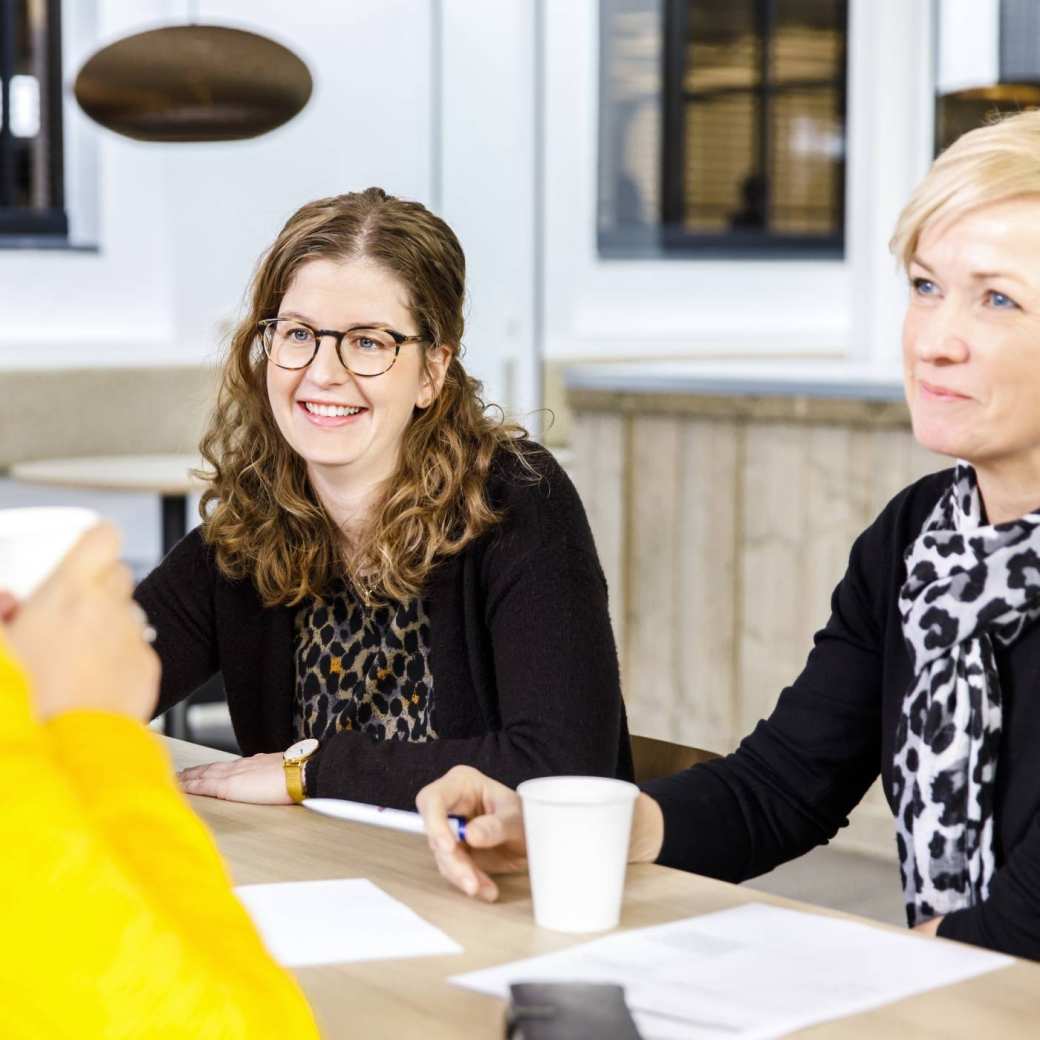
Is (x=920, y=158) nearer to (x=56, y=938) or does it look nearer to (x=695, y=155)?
(x=695, y=155)

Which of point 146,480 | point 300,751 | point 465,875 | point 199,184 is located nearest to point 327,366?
point 300,751

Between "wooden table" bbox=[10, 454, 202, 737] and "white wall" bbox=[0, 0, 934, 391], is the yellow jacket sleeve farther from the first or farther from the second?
"white wall" bbox=[0, 0, 934, 391]

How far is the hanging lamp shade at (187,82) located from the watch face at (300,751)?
957mm

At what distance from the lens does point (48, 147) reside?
5461 millimetres

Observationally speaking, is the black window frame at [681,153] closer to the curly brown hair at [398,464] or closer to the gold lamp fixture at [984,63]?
the gold lamp fixture at [984,63]

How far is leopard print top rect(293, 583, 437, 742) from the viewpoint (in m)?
1.96

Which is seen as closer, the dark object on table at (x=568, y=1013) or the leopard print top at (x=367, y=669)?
the dark object on table at (x=568, y=1013)

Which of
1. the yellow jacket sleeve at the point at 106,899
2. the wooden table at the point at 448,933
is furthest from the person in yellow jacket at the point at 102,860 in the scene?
the wooden table at the point at 448,933

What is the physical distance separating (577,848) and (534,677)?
642mm

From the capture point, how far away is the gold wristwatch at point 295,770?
5.34 feet

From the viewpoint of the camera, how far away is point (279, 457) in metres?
2.06

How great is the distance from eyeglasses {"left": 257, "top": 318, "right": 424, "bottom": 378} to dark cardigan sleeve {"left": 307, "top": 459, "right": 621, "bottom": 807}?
0.73ft

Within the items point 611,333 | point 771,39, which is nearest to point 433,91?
point 611,333

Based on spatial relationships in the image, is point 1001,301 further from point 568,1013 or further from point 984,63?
point 984,63
